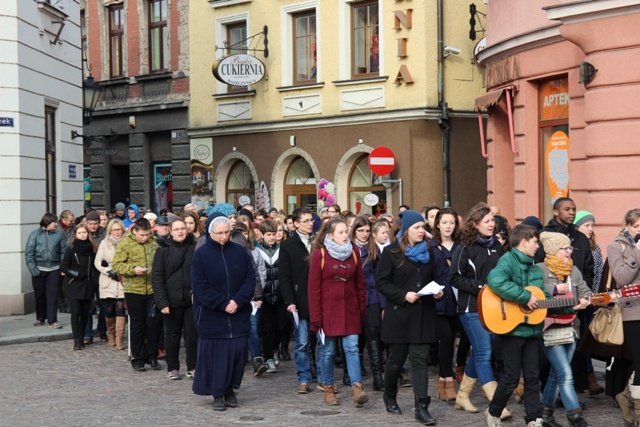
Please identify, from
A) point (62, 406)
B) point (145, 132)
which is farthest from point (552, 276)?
point (145, 132)

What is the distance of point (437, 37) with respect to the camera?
27266 millimetres

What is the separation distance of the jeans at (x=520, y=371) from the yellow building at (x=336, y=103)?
17387 millimetres

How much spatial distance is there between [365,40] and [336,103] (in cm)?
167

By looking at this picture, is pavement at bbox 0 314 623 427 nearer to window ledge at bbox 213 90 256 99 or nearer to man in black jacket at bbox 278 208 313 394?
man in black jacket at bbox 278 208 313 394

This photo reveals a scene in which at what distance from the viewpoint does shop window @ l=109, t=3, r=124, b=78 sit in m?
36.0

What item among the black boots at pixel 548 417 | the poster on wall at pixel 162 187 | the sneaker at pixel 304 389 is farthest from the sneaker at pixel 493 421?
the poster on wall at pixel 162 187

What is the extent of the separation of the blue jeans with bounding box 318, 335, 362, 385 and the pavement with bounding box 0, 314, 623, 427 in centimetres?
28

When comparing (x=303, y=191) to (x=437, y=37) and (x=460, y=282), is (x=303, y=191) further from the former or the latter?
(x=460, y=282)

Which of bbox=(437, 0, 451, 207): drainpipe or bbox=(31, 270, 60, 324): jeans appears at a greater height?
bbox=(437, 0, 451, 207): drainpipe

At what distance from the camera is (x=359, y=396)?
11266 mm

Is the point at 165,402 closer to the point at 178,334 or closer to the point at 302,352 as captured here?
the point at 302,352

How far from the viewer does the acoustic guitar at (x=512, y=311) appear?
966 cm

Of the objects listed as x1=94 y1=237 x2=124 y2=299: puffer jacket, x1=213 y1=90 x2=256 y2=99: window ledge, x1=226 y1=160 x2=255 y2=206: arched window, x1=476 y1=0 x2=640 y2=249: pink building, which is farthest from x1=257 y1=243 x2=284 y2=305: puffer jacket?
x1=226 y1=160 x2=255 y2=206: arched window

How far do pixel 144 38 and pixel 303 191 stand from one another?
7.62 metres
